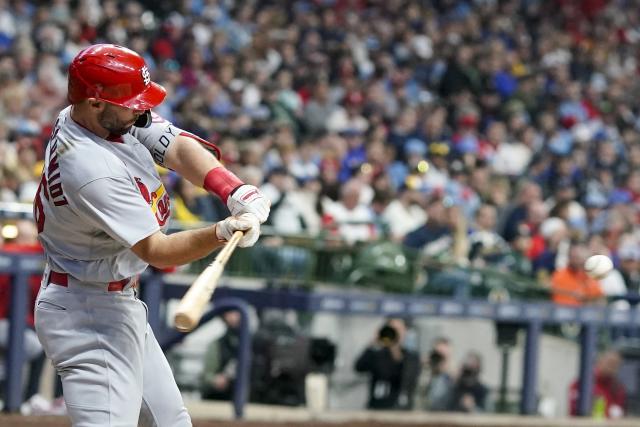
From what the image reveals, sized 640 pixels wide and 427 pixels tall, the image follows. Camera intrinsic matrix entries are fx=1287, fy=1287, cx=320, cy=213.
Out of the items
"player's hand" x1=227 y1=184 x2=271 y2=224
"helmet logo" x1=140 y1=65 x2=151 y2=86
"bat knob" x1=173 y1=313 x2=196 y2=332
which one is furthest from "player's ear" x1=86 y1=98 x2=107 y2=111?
"bat knob" x1=173 y1=313 x2=196 y2=332

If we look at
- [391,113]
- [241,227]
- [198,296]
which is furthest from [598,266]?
[391,113]

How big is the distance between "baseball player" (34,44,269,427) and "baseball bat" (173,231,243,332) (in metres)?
0.04

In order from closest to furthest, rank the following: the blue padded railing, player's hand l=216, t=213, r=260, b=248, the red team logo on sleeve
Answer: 1. player's hand l=216, t=213, r=260, b=248
2. the red team logo on sleeve
3. the blue padded railing

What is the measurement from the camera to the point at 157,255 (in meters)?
3.77

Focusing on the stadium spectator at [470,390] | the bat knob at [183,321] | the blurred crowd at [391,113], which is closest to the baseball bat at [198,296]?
the bat knob at [183,321]

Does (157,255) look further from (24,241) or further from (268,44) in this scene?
(268,44)

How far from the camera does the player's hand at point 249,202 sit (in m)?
3.87

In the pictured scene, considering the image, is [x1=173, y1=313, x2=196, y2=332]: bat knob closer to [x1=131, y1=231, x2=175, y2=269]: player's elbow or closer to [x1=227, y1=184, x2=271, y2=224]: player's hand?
[x1=131, y1=231, x2=175, y2=269]: player's elbow

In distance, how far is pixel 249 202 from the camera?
3.88 m

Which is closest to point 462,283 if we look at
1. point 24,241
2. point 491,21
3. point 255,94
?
point 24,241

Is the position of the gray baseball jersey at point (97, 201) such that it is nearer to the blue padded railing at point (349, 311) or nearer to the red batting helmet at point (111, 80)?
the red batting helmet at point (111, 80)

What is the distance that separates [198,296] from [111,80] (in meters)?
0.73

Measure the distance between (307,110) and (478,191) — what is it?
1.92m

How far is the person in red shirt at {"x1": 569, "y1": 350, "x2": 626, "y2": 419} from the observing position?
9305 mm
